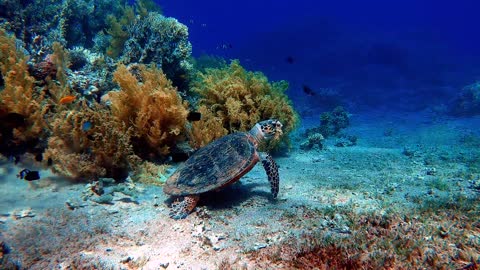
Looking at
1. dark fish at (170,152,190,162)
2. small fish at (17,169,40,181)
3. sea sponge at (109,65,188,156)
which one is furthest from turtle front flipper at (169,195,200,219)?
small fish at (17,169,40,181)

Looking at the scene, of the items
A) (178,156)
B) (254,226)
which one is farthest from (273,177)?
(178,156)

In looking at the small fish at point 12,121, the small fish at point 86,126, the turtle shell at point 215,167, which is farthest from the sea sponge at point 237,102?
the small fish at point 12,121

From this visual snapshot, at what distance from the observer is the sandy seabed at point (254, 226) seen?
312 cm

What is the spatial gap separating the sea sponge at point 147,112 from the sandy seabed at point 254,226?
1.51 metres

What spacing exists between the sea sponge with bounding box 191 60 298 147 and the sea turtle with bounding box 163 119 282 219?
8.11ft

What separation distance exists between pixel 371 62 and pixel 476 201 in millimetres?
51701

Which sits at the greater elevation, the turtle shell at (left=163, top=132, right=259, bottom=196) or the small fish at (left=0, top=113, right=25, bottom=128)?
the small fish at (left=0, top=113, right=25, bottom=128)

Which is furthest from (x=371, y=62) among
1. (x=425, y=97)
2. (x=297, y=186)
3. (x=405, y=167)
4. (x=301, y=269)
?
(x=301, y=269)

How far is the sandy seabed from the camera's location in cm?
312

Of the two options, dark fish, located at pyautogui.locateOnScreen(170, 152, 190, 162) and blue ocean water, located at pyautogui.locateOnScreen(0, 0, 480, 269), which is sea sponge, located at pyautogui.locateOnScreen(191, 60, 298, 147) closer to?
blue ocean water, located at pyautogui.locateOnScreen(0, 0, 480, 269)

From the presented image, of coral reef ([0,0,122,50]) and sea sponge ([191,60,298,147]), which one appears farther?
coral reef ([0,0,122,50])

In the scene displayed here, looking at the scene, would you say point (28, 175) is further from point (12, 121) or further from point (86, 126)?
point (12, 121)

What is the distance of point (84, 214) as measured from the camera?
432 centimetres

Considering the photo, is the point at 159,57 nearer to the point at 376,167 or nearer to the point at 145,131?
the point at 145,131
